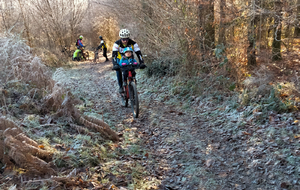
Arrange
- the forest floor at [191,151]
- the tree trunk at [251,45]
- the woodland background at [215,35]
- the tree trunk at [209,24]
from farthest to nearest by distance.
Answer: the tree trunk at [209,24], the tree trunk at [251,45], the woodland background at [215,35], the forest floor at [191,151]

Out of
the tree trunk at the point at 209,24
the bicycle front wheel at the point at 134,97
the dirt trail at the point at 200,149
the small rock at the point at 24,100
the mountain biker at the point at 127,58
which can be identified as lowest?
the dirt trail at the point at 200,149

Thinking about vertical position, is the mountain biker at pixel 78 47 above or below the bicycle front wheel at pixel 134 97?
above

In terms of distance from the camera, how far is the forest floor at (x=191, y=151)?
352cm

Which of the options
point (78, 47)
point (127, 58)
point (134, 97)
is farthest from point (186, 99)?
point (78, 47)

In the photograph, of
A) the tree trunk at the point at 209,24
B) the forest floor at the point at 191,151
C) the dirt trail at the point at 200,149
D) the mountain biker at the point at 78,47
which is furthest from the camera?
the mountain biker at the point at 78,47

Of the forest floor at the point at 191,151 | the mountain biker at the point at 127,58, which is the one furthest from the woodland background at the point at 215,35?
the mountain biker at the point at 127,58

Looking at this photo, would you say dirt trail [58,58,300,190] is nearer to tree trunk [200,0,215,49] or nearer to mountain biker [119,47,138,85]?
mountain biker [119,47,138,85]

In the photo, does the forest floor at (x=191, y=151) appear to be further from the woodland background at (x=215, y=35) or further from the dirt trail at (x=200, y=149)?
the woodland background at (x=215, y=35)

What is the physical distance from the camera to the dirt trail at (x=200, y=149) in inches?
143

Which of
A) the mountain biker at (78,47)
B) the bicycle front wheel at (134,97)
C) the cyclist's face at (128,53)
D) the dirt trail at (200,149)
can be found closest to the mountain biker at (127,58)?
the cyclist's face at (128,53)

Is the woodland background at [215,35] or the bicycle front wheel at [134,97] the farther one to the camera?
the woodland background at [215,35]

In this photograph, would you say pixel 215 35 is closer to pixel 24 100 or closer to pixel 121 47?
pixel 121 47

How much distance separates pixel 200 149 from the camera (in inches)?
183

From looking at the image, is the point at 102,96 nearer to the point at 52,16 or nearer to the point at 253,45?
the point at 253,45
